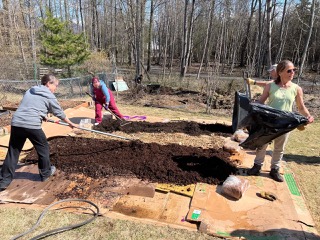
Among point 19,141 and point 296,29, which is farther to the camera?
point 296,29

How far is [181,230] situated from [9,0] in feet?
55.1

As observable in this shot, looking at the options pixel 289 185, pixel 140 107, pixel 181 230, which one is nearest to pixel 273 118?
pixel 289 185

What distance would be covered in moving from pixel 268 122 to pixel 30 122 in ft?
9.79

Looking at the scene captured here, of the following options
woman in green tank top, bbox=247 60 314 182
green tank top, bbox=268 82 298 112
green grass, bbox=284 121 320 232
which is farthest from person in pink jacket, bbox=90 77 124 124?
green grass, bbox=284 121 320 232

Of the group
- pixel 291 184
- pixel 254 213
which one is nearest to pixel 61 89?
pixel 291 184

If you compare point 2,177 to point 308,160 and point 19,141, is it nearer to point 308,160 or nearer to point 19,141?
point 19,141

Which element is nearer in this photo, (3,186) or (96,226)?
(96,226)

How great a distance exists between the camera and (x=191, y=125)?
6.39 meters

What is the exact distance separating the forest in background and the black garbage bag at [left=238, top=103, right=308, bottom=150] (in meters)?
5.01

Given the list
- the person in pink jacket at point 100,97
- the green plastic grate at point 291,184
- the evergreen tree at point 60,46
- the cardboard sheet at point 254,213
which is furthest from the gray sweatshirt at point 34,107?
the evergreen tree at point 60,46

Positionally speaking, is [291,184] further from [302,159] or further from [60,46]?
[60,46]

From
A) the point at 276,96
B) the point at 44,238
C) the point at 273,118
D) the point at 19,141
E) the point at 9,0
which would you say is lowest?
the point at 44,238

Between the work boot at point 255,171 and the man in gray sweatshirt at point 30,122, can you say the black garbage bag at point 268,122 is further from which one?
the man in gray sweatshirt at point 30,122

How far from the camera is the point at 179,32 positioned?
1265 inches
